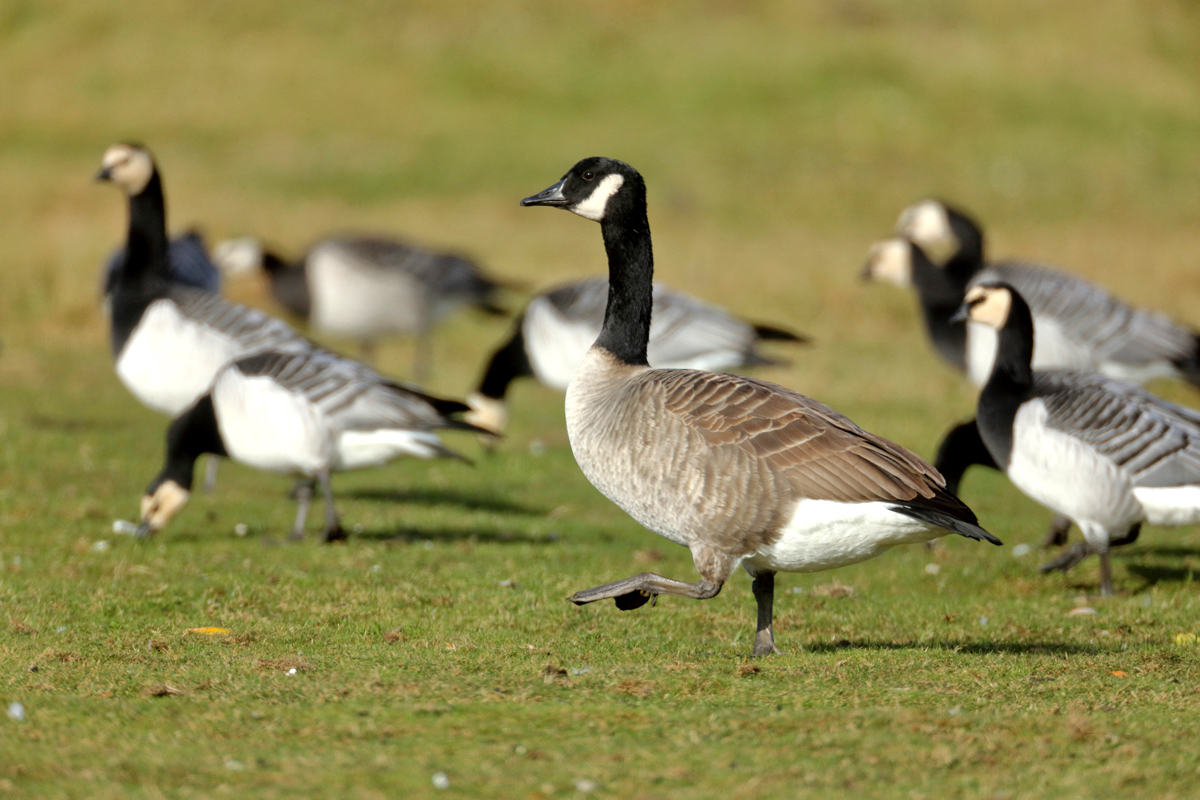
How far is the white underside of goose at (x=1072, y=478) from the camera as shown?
911cm

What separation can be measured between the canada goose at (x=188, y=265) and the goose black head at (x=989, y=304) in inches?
393

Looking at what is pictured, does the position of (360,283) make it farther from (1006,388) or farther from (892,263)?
(1006,388)

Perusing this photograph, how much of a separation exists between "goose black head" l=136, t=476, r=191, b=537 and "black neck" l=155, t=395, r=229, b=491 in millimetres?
47

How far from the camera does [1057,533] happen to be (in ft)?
36.8

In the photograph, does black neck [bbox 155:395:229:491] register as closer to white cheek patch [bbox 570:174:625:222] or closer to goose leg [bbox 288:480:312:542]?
goose leg [bbox 288:480:312:542]

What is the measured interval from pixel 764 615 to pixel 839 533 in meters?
0.85

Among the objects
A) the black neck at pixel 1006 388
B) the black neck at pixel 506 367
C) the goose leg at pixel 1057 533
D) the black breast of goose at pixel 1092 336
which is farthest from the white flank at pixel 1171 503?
the black neck at pixel 506 367

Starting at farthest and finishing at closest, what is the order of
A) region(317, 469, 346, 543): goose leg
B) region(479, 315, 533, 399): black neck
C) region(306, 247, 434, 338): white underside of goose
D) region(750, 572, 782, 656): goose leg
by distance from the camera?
region(306, 247, 434, 338): white underside of goose < region(479, 315, 533, 399): black neck < region(317, 469, 346, 543): goose leg < region(750, 572, 782, 656): goose leg

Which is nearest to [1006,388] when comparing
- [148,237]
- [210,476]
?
[210,476]

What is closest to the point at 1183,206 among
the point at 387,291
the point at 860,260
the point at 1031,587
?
the point at 860,260

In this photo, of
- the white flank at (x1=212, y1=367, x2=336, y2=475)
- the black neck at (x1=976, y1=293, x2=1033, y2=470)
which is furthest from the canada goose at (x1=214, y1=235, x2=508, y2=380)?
the black neck at (x1=976, y1=293, x2=1033, y2=470)

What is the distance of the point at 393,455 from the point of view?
1123cm

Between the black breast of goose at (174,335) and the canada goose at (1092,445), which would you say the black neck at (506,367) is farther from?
the canada goose at (1092,445)

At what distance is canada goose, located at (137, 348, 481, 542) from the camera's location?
10773 millimetres
